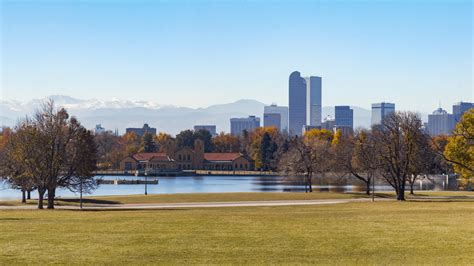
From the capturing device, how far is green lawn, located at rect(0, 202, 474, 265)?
76.2ft

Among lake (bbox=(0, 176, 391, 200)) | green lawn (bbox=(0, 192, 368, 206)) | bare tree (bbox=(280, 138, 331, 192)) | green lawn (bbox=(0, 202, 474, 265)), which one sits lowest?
lake (bbox=(0, 176, 391, 200))

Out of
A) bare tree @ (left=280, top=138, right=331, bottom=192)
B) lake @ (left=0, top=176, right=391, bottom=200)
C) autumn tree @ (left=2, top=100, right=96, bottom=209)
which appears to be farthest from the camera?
lake @ (left=0, top=176, right=391, bottom=200)

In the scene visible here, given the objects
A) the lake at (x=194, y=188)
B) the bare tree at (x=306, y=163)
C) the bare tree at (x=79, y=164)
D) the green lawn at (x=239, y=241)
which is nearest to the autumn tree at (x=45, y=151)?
the bare tree at (x=79, y=164)

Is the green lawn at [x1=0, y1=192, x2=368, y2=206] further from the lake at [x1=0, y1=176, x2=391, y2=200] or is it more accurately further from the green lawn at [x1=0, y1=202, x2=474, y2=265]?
the green lawn at [x1=0, y1=202, x2=474, y2=265]

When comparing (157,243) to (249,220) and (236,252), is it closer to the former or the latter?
(236,252)

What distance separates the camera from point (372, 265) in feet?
72.3

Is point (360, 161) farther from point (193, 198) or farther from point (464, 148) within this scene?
point (193, 198)

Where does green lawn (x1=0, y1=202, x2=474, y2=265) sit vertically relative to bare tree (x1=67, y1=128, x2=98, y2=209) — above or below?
below

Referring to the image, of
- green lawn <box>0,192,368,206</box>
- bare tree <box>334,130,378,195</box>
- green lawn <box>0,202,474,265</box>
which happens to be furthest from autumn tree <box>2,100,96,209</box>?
bare tree <box>334,130,378,195</box>

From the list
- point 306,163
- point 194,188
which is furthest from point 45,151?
point 194,188

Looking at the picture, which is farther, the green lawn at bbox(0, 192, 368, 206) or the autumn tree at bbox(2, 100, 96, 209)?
the green lawn at bbox(0, 192, 368, 206)

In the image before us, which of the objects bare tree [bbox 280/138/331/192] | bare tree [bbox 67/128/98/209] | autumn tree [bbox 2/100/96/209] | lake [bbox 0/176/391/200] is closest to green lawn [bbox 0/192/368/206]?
bare tree [bbox 67/128/98/209]

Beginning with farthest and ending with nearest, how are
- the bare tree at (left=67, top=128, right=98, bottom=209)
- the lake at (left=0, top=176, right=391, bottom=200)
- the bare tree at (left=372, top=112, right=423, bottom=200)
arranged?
the lake at (left=0, top=176, right=391, bottom=200) → the bare tree at (left=372, top=112, right=423, bottom=200) → the bare tree at (left=67, top=128, right=98, bottom=209)

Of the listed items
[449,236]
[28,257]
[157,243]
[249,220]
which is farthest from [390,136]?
[28,257]
